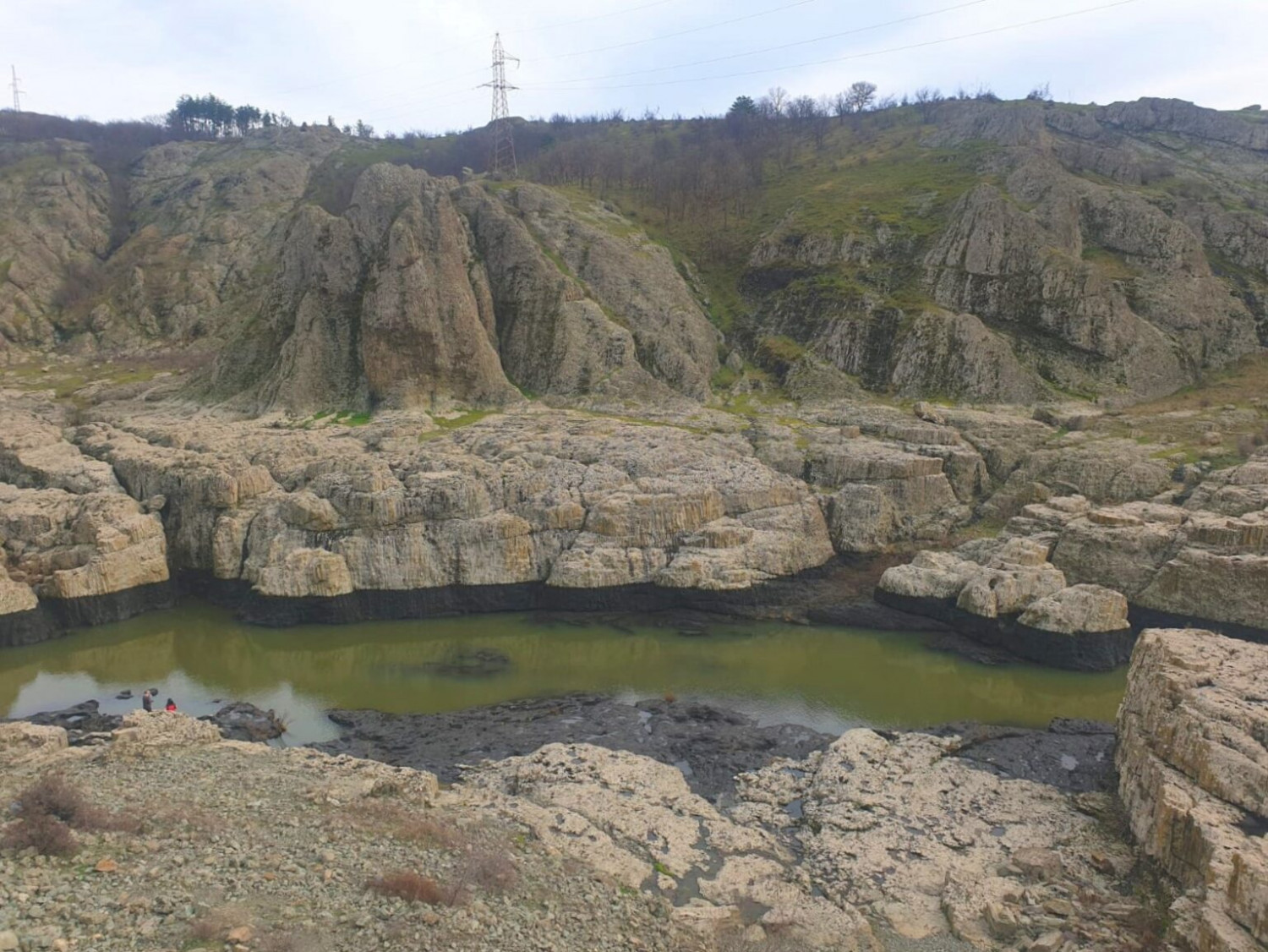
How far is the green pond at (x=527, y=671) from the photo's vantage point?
28.8 m

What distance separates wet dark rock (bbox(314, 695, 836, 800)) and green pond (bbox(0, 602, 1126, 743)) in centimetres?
120

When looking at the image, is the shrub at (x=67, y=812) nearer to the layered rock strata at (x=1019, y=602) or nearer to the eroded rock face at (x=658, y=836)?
the eroded rock face at (x=658, y=836)

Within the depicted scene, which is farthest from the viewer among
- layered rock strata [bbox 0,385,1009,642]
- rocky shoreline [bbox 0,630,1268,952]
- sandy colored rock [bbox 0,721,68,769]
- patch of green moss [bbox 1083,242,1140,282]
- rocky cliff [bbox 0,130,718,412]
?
patch of green moss [bbox 1083,242,1140,282]

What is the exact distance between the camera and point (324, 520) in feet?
121

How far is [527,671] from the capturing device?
3177 cm

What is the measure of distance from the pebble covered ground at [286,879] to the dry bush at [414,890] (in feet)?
0.30

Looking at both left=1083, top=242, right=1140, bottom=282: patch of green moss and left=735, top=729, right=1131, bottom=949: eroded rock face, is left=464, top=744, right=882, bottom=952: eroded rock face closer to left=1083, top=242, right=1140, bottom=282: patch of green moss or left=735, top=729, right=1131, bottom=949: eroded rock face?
left=735, top=729, right=1131, bottom=949: eroded rock face

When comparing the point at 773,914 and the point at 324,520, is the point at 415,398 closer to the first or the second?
the point at 324,520

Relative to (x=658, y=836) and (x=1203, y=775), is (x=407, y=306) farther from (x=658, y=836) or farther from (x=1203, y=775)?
(x=1203, y=775)

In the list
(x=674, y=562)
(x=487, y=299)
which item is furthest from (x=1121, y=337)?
(x=487, y=299)

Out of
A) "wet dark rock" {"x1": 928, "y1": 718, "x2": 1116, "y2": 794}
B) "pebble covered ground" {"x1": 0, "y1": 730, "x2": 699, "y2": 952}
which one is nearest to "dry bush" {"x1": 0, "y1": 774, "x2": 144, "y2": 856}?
"pebble covered ground" {"x1": 0, "y1": 730, "x2": 699, "y2": 952}

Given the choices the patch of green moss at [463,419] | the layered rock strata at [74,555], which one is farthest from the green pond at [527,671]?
the patch of green moss at [463,419]

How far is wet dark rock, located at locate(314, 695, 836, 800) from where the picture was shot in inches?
944

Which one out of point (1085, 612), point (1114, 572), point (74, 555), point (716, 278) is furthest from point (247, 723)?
point (716, 278)
